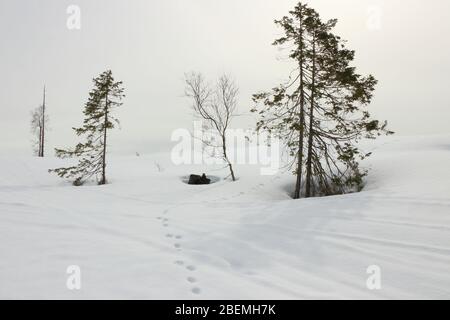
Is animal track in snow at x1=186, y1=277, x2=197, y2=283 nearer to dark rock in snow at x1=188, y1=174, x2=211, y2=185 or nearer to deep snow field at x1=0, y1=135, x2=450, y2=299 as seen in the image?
deep snow field at x1=0, y1=135, x2=450, y2=299

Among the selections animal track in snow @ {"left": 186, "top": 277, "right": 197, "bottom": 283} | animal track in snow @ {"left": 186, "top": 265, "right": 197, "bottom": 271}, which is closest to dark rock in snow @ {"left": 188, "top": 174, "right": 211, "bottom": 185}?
animal track in snow @ {"left": 186, "top": 265, "right": 197, "bottom": 271}

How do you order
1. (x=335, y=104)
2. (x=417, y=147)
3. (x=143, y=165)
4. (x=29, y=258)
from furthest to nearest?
1. (x=143, y=165)
2. (x=417, y=147)
3. (x=335, y=104)
4. (x=29, y=258)

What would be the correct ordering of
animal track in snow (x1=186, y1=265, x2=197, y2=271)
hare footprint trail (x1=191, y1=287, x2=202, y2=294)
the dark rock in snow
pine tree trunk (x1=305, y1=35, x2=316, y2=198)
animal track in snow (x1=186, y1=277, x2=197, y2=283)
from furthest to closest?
the dark rock in snow → pine tree trunk (x1=305, y1=35, x2=316, y2=198) → animal track in snow (x1=186, y1=265, x2=197, y2=271) → animal track in snow (x1=186, y1=277, x2=197, y2=283) → hare footprint trail (x1=191, y1=287, x2=202, y2=294)

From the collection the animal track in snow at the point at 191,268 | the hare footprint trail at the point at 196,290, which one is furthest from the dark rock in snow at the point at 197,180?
the hare footprint trail at the point at 196,290

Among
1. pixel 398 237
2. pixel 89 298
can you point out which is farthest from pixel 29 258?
pixel 398 237

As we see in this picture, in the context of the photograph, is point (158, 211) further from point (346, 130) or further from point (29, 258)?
point (346, 130)

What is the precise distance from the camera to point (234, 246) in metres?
7.64

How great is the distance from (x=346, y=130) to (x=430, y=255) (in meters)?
9.23

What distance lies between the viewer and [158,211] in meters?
11.7

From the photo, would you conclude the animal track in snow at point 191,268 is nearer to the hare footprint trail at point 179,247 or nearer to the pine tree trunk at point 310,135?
the hare footprint trail at point 179,247

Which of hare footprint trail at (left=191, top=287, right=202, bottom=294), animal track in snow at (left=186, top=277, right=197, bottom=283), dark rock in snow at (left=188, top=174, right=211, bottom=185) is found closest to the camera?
hare footprint trail at (left=191, top=287, right=202, bottom=294)

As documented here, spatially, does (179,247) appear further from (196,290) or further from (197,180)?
(197,180)

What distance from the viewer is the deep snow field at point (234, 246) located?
5.28m

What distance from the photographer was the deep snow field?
5277 millimetres
